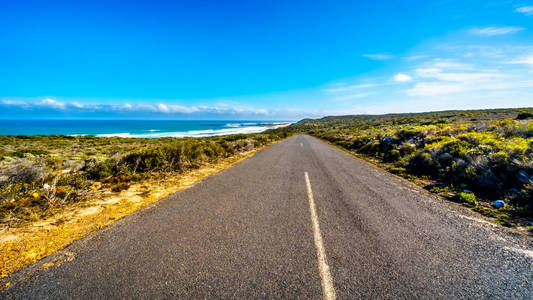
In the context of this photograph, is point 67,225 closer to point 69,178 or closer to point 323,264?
point 69,178

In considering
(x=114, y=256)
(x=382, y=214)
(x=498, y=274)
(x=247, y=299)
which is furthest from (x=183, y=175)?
(x=498, y=274)

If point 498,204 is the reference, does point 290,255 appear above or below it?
above

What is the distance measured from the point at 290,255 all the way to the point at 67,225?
14.6 ft

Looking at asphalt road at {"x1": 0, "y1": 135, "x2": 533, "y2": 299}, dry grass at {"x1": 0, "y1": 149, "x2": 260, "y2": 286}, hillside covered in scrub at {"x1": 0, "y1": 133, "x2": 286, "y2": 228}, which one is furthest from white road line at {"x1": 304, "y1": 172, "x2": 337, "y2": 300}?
hillside covered in scrub at {"x1": 0, "y1": 133, "x2": 286, "y2": 228}

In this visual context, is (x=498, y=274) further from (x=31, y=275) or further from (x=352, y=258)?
(x=31, y=275)

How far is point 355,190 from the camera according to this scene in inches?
243

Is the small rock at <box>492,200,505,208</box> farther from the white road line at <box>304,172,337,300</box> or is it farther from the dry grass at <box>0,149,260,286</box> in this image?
the dry grass at <box>0,149,260,286</box>

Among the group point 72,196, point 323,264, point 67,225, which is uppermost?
point 72,196

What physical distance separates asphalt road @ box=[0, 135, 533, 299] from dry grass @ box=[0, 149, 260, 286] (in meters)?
0.29

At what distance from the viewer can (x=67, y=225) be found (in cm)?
375

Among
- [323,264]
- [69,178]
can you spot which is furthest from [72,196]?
[323,264]

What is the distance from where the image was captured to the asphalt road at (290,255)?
7.65ft

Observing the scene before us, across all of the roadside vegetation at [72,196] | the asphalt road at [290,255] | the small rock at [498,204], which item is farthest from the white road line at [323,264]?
the small rock at [498,204]

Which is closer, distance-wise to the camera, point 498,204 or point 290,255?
point 290,255
